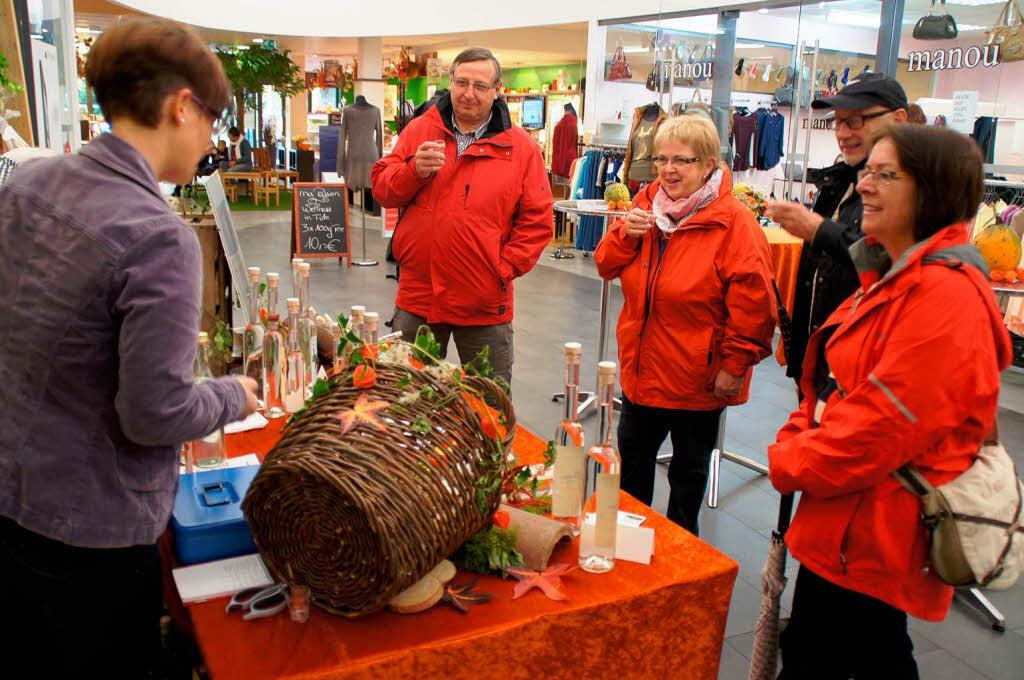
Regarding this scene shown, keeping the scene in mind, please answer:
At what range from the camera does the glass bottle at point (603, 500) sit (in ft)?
4.55

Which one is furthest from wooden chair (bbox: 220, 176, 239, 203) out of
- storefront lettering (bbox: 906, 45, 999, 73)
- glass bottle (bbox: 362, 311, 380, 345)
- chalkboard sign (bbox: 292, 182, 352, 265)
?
glass bottle (bbox: 362, 311, 380, 345)

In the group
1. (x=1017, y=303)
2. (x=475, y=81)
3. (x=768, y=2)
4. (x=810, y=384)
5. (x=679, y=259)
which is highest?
(x=768, y=2)

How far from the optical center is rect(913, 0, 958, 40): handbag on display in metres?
6.45

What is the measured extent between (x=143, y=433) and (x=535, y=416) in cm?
356

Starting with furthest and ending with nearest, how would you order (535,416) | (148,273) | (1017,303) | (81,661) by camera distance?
(1017,303) → (535,416) → (81,661) → (148,273)

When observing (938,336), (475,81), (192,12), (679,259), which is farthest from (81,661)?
(192,12)

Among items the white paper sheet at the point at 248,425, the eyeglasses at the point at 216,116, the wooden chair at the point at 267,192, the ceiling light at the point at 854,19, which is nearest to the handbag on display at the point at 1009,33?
the ceiling light at the point at 854,19

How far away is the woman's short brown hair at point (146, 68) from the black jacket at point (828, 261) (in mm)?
1558

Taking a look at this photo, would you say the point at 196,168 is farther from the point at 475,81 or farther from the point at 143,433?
the point at 475,81

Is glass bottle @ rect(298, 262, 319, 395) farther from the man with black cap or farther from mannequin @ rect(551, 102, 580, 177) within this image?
mannequin @ rect(551, 102, 580, 177)

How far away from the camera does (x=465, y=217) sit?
2846mm

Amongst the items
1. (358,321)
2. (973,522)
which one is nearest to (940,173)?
(973,522)

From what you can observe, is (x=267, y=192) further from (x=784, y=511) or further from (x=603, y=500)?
(x=603, y=500)

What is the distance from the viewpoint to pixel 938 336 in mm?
1361
